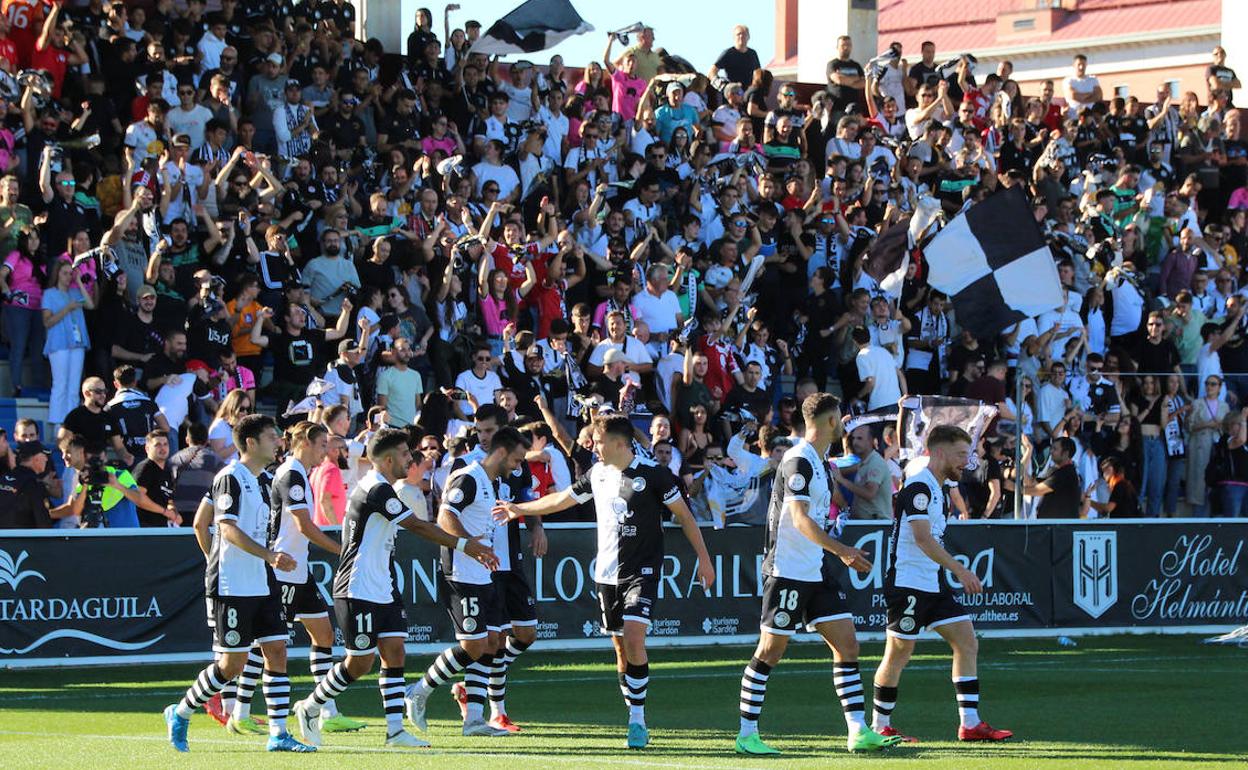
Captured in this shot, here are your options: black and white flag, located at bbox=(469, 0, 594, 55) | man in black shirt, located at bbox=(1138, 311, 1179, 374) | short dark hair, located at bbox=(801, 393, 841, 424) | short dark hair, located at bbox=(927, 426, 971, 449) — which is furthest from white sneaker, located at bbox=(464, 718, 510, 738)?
man in black shirt, located at bbox=(1138, 311, 1179, 374)

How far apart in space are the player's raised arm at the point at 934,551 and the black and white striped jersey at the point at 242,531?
4253 millimetres

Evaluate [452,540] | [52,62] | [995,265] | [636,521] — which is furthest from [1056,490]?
[52,62]

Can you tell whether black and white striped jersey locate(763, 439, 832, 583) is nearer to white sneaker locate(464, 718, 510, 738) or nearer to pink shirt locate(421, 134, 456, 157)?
white sneaker locate(464, 718, 510, 738)

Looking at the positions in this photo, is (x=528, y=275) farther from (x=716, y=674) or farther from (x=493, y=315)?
(x=716, y=674)

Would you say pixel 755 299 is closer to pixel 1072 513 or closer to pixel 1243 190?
pixel 1072 513

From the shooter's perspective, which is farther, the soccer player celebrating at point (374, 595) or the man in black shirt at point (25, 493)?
the man in black shirt at point (25, 493)

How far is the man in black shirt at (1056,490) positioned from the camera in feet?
72.6

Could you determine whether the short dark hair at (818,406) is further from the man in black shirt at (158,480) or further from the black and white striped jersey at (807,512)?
the man in black shirt at (158,480)

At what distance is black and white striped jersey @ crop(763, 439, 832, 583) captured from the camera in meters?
12.5

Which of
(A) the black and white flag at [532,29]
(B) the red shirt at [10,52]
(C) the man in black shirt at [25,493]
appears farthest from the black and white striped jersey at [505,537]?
(A) the black and white flag at [532,29]

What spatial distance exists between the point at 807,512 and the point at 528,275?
10780 mm

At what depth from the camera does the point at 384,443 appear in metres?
12.9

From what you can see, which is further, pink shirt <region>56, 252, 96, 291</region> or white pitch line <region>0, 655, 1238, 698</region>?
pink shirt <region>56, 252, 96, 291</region>

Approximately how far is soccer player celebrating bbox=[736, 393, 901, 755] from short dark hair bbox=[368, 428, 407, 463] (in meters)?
2.54
